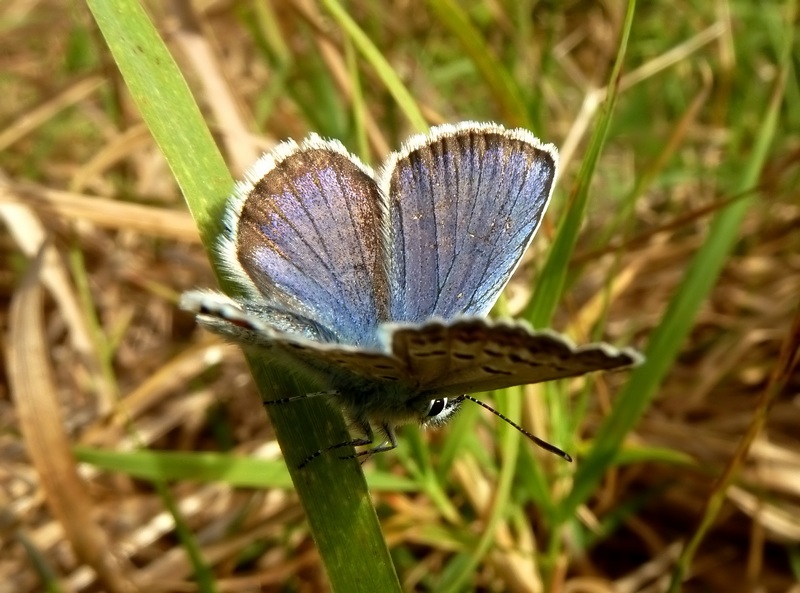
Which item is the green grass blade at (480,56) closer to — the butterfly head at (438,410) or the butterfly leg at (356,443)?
the butterfly head at (438,410)

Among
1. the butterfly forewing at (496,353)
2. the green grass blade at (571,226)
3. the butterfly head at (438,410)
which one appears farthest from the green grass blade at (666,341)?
the butterfly forewing at (496,353)

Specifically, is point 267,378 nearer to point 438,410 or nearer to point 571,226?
point 438,410

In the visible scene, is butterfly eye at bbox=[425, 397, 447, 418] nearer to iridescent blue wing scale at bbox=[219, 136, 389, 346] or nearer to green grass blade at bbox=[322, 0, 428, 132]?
iridescent blue wing scale at bbox=[219, 136, 389, 346]

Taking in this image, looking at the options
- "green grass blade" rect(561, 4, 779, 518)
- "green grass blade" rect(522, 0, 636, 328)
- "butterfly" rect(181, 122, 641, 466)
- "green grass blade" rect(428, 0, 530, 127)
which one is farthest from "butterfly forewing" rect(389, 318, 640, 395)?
"green grass blade" rect(428, 0, 530, 127)

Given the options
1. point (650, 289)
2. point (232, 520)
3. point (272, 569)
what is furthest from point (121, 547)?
point (650, 289)

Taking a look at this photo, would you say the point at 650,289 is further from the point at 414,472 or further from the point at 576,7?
the point at 576,7

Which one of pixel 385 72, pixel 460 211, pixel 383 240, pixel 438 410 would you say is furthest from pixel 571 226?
pixel 385 72
